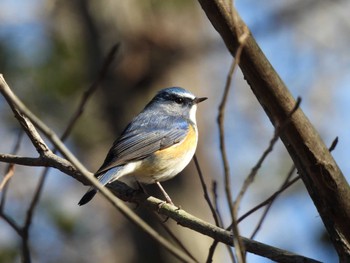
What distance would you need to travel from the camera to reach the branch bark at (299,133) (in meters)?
2.94

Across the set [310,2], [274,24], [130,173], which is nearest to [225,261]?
[274,24]

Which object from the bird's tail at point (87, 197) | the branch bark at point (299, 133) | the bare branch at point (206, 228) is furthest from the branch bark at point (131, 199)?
the branch bark at point (299, 133)

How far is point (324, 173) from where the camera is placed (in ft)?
9.97

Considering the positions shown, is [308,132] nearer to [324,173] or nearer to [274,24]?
[324,173]

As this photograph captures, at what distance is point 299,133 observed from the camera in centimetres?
301

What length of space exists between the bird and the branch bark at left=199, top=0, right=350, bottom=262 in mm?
1526

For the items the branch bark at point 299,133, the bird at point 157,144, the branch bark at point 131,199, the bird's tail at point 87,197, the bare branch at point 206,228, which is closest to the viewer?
the branch bark at point 131,199

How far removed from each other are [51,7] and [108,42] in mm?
1730

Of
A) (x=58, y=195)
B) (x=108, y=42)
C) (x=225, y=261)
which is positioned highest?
(x=108, y=42)

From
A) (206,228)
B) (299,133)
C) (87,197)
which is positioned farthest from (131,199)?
(299,133)

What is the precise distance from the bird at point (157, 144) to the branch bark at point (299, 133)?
1526mm

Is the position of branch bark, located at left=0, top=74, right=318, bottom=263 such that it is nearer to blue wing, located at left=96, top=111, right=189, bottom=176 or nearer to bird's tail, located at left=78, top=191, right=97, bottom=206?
bird's tail, located at left=78, top=191, right=97, bottom=206

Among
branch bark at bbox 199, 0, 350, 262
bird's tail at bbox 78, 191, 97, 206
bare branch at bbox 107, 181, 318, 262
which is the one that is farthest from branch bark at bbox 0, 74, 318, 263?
branch bark at bbox 199, 0, 350, 262

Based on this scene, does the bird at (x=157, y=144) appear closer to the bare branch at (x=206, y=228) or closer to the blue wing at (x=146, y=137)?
the blue wing at (x=146, y=137)
